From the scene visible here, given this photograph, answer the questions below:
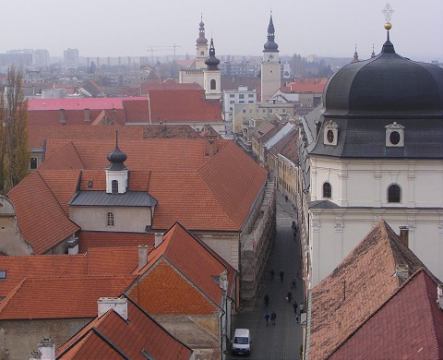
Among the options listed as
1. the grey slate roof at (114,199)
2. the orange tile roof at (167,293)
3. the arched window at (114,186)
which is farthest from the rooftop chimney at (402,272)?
the arched window at (114,186)

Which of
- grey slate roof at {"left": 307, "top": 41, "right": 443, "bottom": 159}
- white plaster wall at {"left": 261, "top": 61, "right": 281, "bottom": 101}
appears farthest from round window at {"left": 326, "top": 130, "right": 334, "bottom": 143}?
white plaster wall at {"left": 261, "top": 61, "right": 281, "bottom": 101}

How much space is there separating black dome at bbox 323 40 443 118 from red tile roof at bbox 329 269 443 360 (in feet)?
52.6

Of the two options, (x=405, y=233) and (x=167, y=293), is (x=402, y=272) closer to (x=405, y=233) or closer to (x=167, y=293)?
(x=167, y=293)

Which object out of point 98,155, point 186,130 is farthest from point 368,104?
point 186,130

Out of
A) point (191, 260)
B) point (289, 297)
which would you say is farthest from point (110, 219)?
point (191, 260)

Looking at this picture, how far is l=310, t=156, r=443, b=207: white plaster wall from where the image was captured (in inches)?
1436

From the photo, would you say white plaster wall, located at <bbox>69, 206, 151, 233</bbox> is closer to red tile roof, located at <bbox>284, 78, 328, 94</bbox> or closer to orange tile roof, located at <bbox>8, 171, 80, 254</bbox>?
orange tile roof, located at <bbox>8, 171, 80, 254</bbox>

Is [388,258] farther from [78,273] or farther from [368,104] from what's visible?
[78,273]

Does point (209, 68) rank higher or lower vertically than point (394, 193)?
higher

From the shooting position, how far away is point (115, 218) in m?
47.7

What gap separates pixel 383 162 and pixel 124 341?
15.2m

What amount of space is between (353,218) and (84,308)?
11.6 meters

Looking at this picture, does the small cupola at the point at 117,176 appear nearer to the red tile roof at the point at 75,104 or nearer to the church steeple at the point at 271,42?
the red tile roof at the point at 75,104

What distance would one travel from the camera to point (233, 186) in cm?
5162
